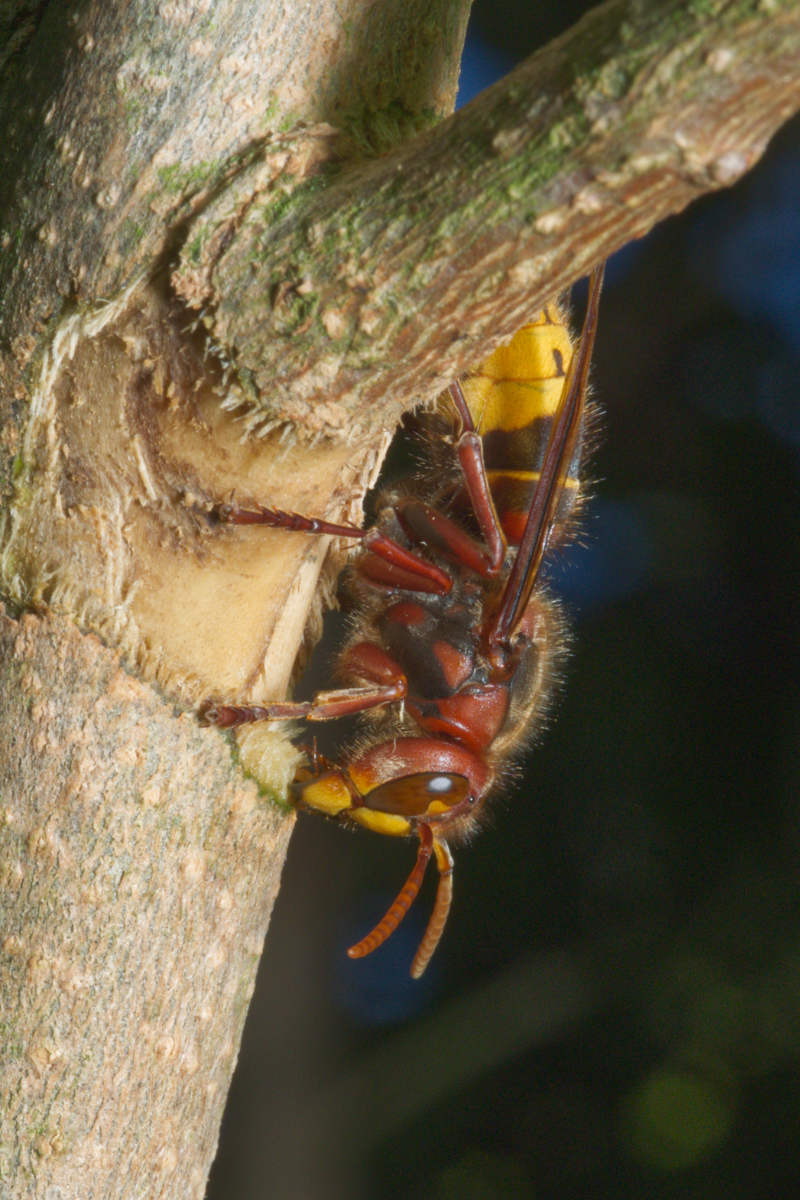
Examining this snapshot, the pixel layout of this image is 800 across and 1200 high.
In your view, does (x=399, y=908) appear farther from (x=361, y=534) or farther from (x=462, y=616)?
(x=361, y=534)

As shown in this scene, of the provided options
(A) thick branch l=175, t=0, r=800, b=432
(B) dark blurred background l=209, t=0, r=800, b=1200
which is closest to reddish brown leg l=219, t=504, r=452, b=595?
(A) thick branch l=175, t=0, r=800, b=432

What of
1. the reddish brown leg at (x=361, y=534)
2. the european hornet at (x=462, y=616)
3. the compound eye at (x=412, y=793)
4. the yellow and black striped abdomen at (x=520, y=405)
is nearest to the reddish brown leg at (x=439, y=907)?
the european hornet at (x=462, y=616)

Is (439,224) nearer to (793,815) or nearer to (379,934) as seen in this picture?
(379,934)

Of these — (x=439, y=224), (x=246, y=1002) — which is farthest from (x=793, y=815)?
(x=439, y=224)

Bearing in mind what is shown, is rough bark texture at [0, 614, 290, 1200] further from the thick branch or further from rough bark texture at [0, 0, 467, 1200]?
the thick branch

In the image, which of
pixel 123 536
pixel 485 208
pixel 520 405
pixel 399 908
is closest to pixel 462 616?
pixel 520 405

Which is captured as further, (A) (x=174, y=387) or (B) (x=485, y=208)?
(A) (x=174, y=387)
